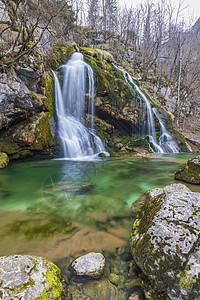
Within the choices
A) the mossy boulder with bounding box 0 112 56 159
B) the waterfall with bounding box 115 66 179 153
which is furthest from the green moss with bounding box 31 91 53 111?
the waterfall with bounding box 115 66 179 153

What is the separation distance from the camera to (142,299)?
1562mm

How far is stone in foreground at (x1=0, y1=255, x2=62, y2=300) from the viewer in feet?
4.39

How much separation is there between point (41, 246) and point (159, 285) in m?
1.63

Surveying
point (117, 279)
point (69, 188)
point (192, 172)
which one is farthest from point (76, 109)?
point (117, 279)

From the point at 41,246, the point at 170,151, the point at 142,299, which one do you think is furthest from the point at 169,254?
the point at 170,151

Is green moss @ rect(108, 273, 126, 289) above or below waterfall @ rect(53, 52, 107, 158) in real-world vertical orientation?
below

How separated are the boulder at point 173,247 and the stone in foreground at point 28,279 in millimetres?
956

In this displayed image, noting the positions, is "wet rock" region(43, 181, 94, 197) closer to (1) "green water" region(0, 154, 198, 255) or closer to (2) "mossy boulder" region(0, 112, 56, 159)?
(1) "green water" region(0, 154, 198, 255)

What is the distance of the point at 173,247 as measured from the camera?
1593 mm

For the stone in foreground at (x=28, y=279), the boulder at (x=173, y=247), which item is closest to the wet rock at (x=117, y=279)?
the boulder at (x=173, y=247)

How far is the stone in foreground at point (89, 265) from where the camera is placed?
6.02 feet

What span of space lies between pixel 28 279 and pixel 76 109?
10.2 metres

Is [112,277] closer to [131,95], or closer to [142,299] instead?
[142,299]

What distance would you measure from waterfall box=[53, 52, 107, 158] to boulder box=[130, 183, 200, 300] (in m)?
7.56
